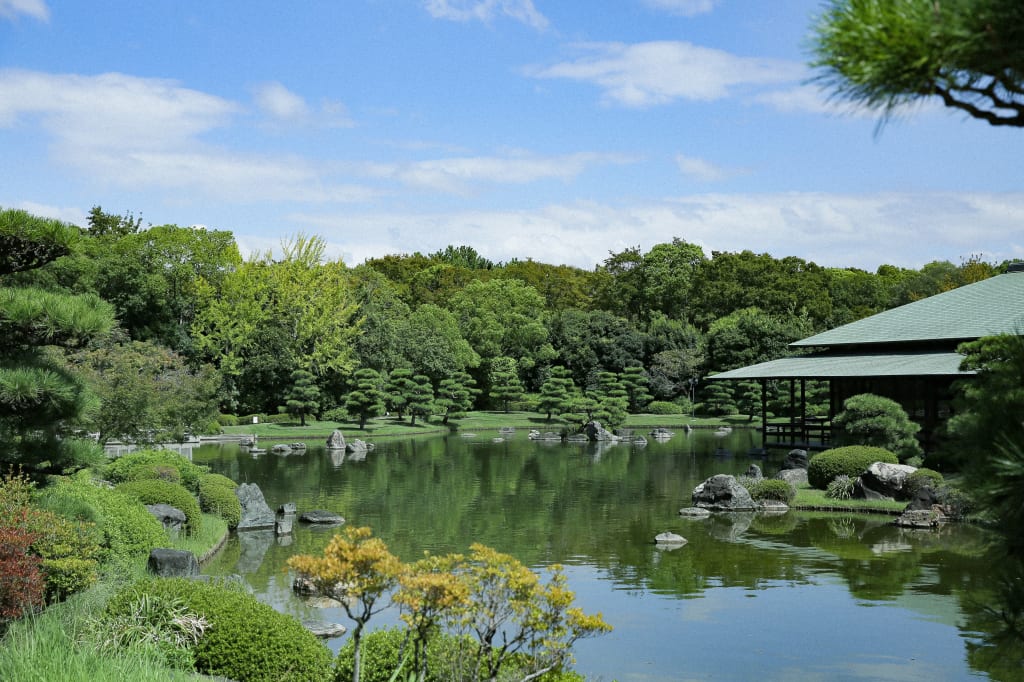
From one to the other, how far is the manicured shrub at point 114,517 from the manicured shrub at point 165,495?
1.83m

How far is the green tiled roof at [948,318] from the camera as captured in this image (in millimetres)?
26719

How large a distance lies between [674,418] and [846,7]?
42901mm

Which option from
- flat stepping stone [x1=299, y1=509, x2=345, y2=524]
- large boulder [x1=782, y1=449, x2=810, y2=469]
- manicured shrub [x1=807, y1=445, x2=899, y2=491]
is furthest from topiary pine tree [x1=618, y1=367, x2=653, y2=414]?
flat stepping stone [x1=299, y1=509, x2=345, y2=524]

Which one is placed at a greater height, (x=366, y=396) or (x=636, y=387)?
(x=636, y=387)

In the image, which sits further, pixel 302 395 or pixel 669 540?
pixel 302 395

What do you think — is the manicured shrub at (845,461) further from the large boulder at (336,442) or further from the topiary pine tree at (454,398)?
the topiary pine tree at (454,398)

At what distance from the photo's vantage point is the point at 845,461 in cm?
2073

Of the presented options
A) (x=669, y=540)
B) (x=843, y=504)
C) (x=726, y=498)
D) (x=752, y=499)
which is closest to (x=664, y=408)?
(x=752, y=499)

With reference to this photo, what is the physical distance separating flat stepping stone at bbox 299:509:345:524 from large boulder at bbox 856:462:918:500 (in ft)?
36.9

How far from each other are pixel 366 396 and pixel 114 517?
28.7 metres

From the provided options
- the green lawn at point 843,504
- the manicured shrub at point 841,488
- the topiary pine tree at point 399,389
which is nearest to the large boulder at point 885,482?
the manicured shrub at point 841,488

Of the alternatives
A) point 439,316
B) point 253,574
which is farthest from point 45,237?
point 439,316

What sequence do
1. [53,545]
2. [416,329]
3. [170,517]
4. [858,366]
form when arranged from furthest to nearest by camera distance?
[416,329], [858,366], [170,517], [53,545]

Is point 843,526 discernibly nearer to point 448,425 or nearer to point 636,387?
point 448,425
